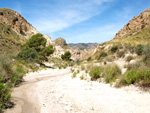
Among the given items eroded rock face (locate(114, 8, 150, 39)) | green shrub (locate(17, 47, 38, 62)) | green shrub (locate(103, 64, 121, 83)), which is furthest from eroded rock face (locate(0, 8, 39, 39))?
green shrub (locate(103, 64, 121, 83))

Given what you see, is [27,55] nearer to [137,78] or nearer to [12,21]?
[137,78]

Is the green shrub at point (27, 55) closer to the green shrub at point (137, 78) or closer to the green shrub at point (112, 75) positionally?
the green shrub at point (112, 75)

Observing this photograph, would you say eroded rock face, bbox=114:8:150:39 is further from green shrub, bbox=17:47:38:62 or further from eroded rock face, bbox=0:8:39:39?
eroded rock face, bbox=0:8:39:39

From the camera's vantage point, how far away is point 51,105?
482 centimetres

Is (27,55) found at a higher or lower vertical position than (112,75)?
higher

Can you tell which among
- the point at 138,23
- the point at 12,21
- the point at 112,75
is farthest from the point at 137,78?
the point at 12,21

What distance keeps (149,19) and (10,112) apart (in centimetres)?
4605

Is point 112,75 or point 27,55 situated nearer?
point 112,75

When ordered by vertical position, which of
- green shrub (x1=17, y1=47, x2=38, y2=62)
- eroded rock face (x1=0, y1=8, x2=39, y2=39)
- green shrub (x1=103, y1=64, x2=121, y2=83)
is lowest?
green shrub (x1=103, y1=64, x2=121, y2=83)

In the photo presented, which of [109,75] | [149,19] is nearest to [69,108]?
[109,75]

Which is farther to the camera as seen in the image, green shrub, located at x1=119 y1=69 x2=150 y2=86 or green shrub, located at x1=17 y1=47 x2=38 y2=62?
green shrub, located at x1=17 y1=47 x2=38 y2=62

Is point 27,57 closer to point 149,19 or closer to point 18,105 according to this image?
point 18,105

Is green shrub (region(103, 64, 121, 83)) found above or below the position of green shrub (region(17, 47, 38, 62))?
below

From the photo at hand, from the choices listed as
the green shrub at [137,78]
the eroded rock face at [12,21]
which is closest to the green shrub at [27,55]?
the green shrub at [137,78]
